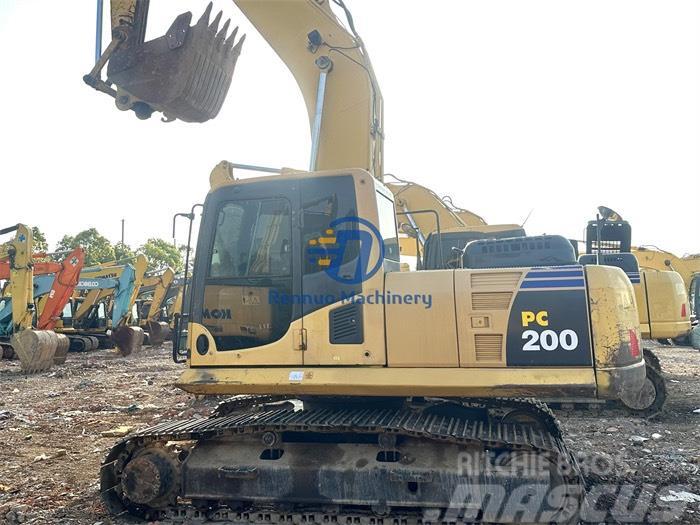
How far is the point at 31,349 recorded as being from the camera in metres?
12.2

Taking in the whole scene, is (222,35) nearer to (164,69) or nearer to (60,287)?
(164,69)

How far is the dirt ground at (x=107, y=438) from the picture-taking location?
15.4 feet

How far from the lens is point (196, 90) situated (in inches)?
197

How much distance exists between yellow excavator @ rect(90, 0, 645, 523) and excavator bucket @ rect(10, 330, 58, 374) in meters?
9.21

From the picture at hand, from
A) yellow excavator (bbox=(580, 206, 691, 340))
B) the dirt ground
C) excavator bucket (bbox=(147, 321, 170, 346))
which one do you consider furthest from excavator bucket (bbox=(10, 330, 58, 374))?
yellow excavator (bbox=(580, 206, 691, 340))

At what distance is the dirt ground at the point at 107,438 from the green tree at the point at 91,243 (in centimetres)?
3094

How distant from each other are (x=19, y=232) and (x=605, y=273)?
13.0 metres

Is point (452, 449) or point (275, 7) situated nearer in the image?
point (452, 449)

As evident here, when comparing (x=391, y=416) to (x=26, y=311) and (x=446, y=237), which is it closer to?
(x=446, y=237)

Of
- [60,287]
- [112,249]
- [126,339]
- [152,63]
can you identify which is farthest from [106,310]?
[112,249]

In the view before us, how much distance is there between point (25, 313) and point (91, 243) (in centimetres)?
3012

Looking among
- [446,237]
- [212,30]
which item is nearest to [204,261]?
[212,30]

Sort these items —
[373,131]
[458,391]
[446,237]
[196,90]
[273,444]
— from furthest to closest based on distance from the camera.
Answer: [446,237], [373,131], [196,90], [273,444], [458,391]

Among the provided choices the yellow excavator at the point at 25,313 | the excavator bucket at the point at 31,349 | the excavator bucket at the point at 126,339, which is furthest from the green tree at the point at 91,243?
Result: the excavator bucket at the point at 31,349
